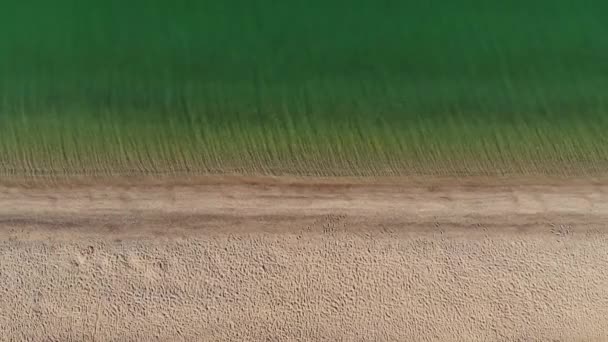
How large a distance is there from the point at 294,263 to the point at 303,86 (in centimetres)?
265

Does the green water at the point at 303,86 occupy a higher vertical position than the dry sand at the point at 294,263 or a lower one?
higher

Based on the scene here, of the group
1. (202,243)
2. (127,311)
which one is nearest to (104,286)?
(127,311)

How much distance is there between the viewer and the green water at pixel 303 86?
7.01m

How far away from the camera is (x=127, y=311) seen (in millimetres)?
6133

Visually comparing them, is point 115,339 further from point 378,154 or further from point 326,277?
point 378,154

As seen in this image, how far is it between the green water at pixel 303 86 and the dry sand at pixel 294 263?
1.76 feet

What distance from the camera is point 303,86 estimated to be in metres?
7.50

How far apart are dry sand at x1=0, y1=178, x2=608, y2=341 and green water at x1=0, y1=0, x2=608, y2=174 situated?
54cm

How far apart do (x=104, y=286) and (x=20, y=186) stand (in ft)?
5.85

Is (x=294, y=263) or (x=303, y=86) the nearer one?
(x=294, y=263)

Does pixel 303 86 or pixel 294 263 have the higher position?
pixel 303 86

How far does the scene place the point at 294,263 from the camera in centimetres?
636

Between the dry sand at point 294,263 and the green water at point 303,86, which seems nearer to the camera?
the dry sand at point 294,263

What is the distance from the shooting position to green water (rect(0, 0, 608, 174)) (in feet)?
23.0
